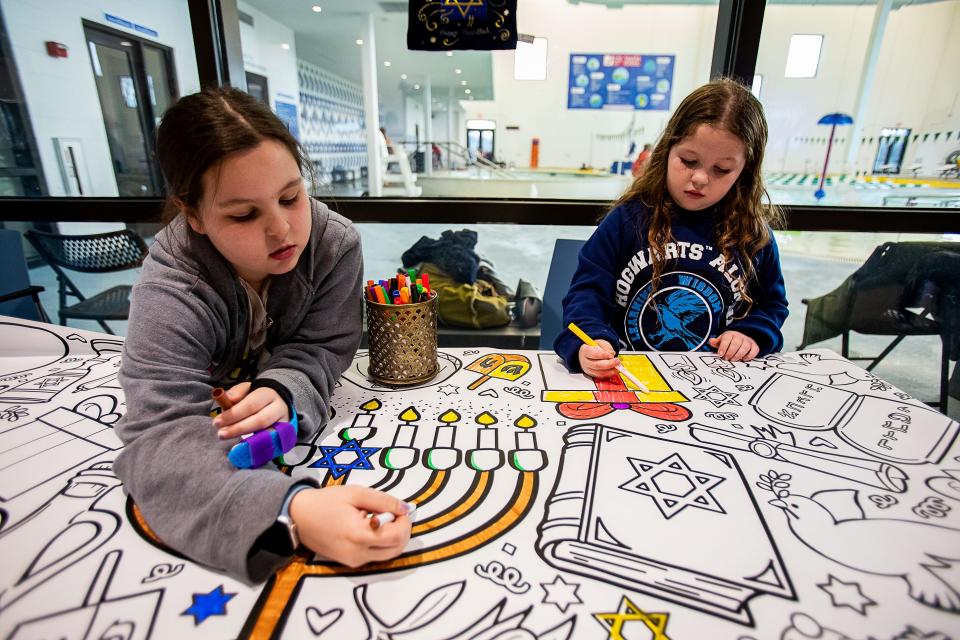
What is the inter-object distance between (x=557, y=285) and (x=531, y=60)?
3.16 ft

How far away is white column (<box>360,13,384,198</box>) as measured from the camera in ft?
11.6

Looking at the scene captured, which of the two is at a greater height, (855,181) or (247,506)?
(855,181)

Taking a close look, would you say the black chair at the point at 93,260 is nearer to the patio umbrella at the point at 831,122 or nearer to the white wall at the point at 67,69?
the white wall at the point at 67,69

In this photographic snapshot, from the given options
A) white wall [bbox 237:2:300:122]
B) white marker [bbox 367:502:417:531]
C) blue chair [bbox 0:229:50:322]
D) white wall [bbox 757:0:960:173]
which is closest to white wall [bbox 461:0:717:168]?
white wall [bbox 757:0:960:173]

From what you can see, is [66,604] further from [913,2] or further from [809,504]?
[913,2]

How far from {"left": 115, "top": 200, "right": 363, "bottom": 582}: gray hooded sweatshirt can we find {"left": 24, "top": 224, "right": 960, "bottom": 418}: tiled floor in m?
0.92

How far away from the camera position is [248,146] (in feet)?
1.86

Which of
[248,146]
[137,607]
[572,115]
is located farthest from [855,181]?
[137,607]

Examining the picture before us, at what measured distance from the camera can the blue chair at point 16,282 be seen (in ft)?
4.38

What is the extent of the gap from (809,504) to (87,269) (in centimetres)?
223

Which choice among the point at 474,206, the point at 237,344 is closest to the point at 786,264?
the point at 474,206

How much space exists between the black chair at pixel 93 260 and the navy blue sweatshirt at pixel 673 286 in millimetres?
1583

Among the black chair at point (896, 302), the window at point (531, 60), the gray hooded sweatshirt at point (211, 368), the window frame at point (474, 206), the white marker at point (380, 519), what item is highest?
the window at point (531, 60)

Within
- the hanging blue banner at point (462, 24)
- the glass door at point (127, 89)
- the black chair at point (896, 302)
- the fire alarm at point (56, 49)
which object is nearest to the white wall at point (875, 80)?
the black chair at point (896, 302)
